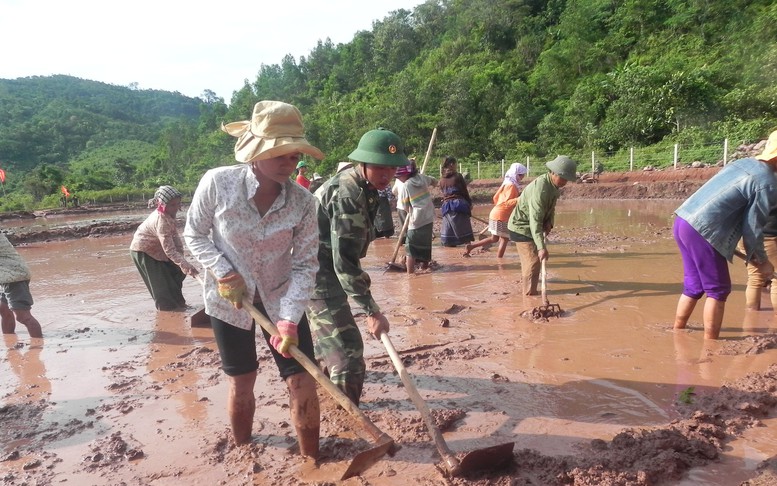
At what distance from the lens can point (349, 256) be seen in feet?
9.34

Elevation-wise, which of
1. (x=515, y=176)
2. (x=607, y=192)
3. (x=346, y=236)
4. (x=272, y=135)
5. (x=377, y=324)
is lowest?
(x=607, y=192)

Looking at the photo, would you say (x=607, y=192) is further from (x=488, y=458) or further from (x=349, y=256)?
(x=488, y=458)

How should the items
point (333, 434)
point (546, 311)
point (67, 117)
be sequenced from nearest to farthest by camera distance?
point (333, 434) < point (546, 311) < point (67, 117)

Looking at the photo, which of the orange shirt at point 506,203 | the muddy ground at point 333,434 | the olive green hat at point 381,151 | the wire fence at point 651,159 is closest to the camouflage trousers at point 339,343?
the muddy ground at point 333,434

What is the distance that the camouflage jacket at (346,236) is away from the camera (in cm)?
281

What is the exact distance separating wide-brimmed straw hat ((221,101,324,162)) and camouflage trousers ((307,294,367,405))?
980mm

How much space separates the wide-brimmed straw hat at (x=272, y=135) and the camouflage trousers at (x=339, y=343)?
38.6 inches

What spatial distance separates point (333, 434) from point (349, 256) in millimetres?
1022

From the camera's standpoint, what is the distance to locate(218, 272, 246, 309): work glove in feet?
7.37

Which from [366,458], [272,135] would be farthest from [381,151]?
[366,458]

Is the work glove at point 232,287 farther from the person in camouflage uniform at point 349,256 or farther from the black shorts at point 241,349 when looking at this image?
the person in camouflage uniform at point 349,256

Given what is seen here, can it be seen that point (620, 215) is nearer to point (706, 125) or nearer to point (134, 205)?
point (706, 125)

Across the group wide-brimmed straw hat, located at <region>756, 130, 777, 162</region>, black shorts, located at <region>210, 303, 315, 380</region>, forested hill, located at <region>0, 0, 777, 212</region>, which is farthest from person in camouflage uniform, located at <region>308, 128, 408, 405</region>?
forested hill, located at <region>0, 0, 777, 212</region>

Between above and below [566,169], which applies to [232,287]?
below
